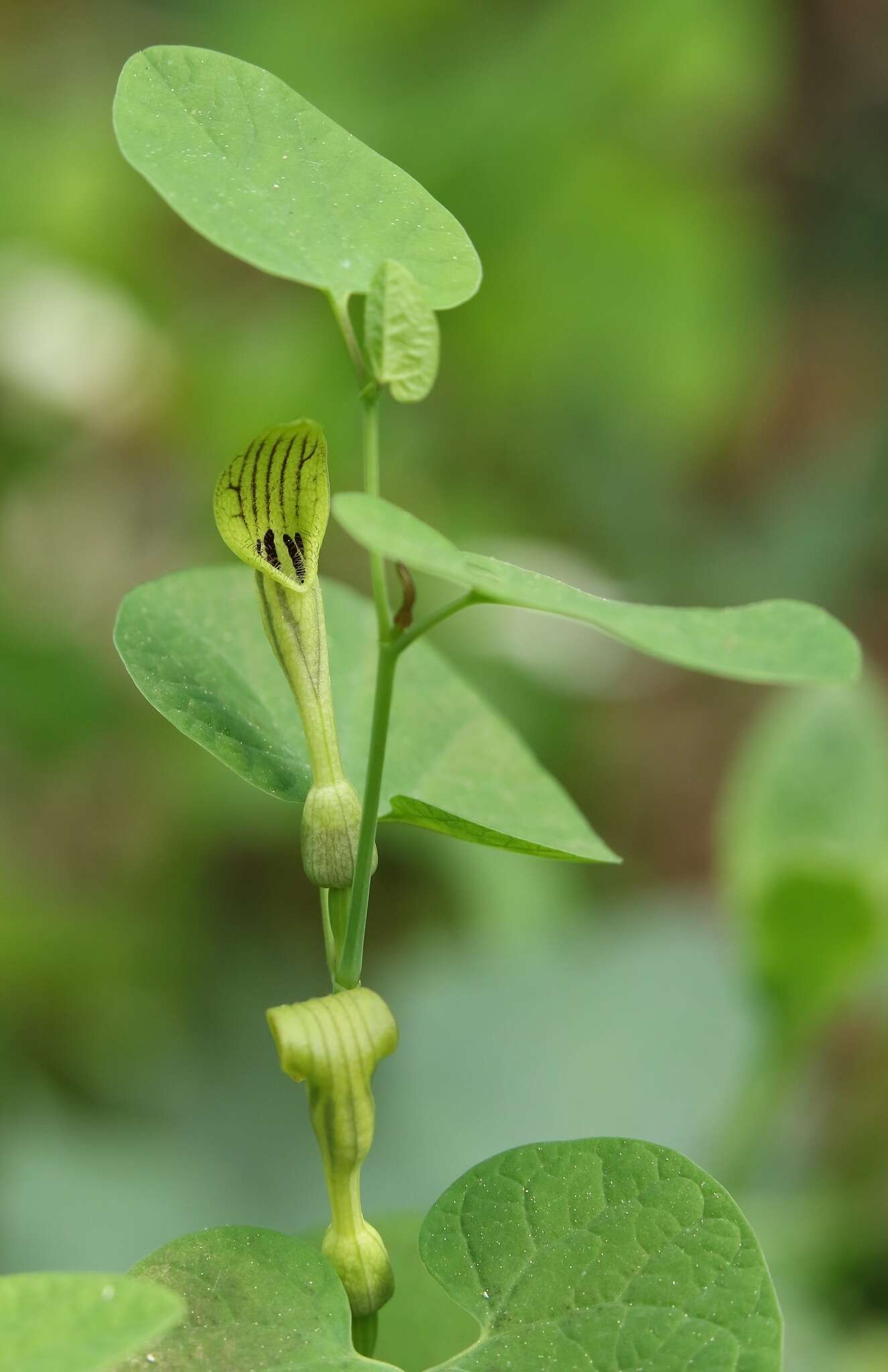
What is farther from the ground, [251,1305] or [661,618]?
[661,618]

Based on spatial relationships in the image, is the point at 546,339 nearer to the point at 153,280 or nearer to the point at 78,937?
the point at 153,280

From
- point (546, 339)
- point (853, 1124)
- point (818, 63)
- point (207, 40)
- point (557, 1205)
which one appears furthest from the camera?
point (818, 63)

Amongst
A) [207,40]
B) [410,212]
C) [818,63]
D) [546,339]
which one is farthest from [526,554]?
[818,63]

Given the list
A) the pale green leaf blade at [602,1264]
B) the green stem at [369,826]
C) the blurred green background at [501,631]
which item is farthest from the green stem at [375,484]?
the blurred green background at [501,631]

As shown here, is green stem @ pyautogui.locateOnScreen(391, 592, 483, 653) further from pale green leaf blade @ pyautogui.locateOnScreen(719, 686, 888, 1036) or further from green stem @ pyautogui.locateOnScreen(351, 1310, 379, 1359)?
pale green leaf blade @ pyautogui.locateOnScreen(719, 686, 888, 1036)

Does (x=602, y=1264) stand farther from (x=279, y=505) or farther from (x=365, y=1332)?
(x=279, y=505)

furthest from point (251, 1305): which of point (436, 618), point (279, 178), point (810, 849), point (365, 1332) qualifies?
point (810, 849)
